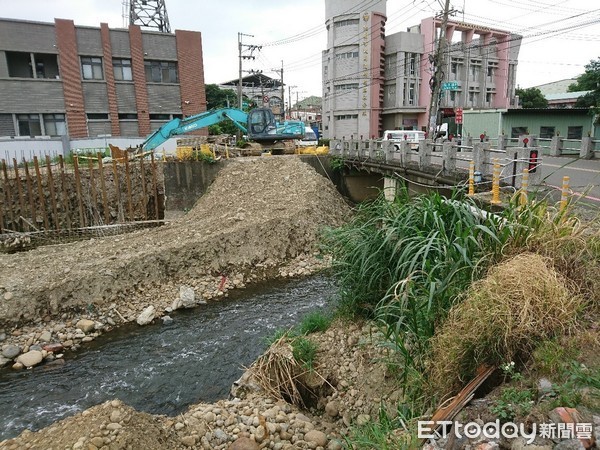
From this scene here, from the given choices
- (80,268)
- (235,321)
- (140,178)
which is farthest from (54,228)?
(235,321)

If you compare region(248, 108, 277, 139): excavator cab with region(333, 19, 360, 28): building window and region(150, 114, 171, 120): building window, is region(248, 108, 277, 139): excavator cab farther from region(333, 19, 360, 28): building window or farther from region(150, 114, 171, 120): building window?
region(333, 19, 360, 28): building window

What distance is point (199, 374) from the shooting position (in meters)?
8.35

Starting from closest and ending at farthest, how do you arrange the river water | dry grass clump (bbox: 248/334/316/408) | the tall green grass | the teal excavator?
the tall green grass
dry grass clump (bbox: 248/334/316/408)
the river water
the teal excavator

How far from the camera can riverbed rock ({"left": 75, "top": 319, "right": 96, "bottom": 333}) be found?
1081 centimetres

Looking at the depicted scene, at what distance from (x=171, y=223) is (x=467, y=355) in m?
16.3

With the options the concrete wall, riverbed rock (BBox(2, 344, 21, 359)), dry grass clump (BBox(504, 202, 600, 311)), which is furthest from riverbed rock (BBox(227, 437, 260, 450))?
the concrete wall

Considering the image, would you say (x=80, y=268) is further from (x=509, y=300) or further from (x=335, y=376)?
(x=509, y=300)

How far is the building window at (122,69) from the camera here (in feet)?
97.3

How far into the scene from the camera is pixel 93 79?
95.3 feet

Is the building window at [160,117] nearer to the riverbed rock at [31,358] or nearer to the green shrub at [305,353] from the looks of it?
the riverbed rock at [31,358]

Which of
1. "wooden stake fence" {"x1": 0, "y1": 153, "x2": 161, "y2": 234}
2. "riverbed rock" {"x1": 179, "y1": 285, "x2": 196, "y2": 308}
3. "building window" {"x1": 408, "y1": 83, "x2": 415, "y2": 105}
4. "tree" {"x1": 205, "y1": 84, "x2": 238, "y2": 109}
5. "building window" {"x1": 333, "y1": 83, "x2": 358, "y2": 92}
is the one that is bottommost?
"riverbed rock" {"x1": 179, "y1": 285, "x2": 196, "y2": 308}

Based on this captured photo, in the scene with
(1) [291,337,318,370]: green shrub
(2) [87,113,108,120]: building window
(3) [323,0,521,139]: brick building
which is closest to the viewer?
(1) [291,337,318,370]: green shrub

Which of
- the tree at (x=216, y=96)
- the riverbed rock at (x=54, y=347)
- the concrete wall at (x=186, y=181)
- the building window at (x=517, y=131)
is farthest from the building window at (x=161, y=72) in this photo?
the riverbed rock at (x=54, y=347)

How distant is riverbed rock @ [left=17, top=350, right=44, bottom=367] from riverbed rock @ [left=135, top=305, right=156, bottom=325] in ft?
8.14
